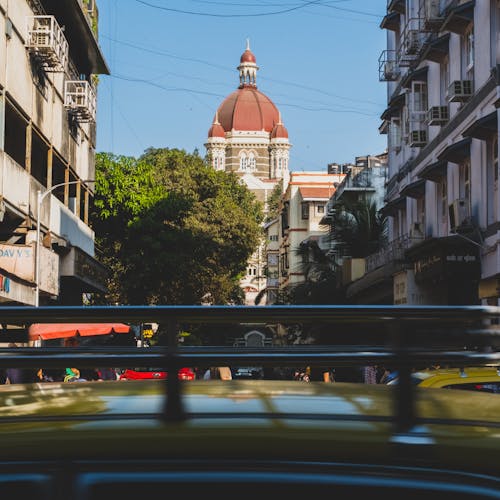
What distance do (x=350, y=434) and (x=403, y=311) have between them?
39 centimetres

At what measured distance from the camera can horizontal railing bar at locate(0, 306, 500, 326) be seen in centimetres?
240

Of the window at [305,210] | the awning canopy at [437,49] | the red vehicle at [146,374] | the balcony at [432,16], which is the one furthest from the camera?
the window at [305,210]

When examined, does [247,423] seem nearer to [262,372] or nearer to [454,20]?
[262,372]

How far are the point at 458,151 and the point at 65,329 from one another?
23.3 meters

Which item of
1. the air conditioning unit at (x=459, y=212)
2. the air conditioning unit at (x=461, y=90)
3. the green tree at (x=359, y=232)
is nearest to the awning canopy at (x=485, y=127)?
the air conditioning unit at (x=461, y=90)

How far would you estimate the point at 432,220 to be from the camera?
3047cm

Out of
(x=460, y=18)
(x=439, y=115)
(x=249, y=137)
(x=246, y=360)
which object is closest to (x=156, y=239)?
(x=439, y=115)

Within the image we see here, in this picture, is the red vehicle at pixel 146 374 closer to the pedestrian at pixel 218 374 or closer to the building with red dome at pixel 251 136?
the pedestrian at pixel 218 374

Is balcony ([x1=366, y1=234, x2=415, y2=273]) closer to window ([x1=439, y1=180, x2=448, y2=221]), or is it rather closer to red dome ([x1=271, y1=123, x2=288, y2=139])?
window ([x1=439, y1=180, x2=448, y2=221])

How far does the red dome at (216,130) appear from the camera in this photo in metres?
187

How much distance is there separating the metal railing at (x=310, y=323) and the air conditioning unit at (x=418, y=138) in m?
29.5

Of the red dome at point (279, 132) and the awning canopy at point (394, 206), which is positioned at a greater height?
the red dome at point (279, 132)

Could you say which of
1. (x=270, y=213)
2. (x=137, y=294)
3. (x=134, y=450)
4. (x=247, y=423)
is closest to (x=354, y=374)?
(x=247, y=423)

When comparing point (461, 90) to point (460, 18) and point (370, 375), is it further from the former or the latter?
point (370, 375)
